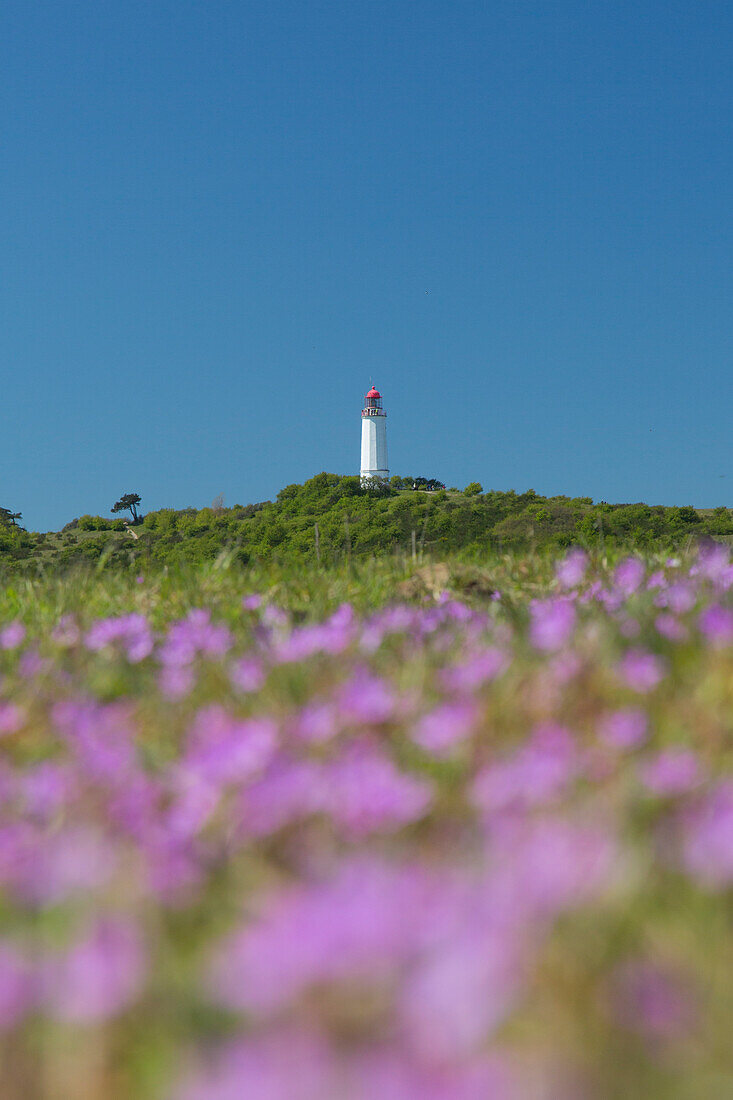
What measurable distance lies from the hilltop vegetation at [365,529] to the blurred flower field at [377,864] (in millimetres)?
2809

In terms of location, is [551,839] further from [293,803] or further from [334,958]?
[293,803]

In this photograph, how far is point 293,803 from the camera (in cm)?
159

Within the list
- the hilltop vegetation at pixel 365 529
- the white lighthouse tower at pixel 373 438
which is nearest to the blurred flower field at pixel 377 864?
the hilltop vegetation at pixel 365 529

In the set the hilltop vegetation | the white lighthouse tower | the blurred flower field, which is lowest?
the blurred flower field

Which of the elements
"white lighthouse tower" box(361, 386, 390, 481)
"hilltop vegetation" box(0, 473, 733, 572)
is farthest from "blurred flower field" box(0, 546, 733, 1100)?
"white lighthouse tower" box(361, 386, 390, 481)

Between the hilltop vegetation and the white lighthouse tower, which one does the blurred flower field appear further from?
the white lighthouse tower

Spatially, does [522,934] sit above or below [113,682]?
below

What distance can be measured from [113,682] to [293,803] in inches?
62.7

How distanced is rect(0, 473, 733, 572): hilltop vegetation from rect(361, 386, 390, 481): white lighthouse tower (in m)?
20.0

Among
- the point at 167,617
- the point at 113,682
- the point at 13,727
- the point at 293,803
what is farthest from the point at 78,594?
the point at 293,803

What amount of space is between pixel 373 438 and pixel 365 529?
4609 centimetres

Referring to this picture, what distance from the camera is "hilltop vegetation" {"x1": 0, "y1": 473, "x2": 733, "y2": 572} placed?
6.46m

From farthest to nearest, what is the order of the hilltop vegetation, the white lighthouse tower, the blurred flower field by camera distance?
the white lighthouse tower
the hilltop vegetation
the blurred flower field

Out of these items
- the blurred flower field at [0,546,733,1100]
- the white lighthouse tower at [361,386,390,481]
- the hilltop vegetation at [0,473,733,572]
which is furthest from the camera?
the white lighthouse tower at [361,386,390,481]
